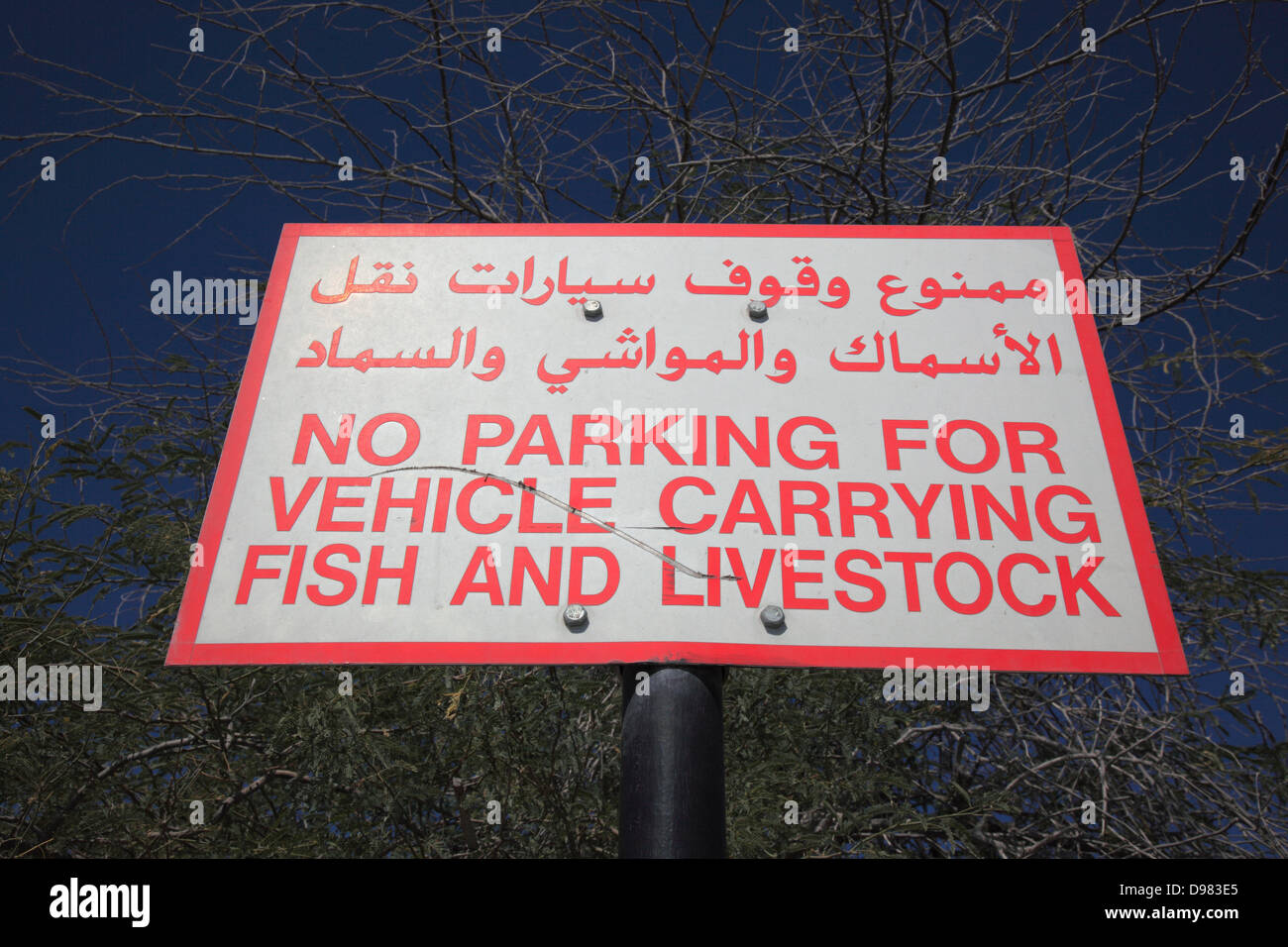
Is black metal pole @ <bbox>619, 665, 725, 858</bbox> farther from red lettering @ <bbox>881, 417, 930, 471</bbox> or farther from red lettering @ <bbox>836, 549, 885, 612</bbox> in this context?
red lettering @ <bbox>881, 417, 930, 471</bbox>

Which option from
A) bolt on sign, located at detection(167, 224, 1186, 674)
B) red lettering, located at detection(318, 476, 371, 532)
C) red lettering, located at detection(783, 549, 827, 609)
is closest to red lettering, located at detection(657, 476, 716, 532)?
bolt on sign, located at detection(167, 224, 1186, 674)

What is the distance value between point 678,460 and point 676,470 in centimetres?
2

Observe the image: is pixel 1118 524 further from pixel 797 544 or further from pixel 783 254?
pixel 783 254

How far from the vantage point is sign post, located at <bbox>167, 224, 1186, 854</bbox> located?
1764mm

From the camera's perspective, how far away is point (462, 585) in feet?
6.01

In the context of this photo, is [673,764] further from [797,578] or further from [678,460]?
[678,460]

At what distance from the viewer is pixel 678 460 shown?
6.46 ft

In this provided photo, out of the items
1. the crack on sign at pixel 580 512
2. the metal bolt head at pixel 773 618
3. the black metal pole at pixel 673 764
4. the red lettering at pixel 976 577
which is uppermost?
the crack on sign at pixel 580 512

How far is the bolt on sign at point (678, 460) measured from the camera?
178cm

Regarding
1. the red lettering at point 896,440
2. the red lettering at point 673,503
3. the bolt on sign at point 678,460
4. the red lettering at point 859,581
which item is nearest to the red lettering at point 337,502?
the bolt on sign at point 678,460

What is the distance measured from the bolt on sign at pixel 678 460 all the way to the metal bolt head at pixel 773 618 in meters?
0.01

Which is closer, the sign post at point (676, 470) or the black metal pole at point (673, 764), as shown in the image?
the black metal pole at point (673, 764)

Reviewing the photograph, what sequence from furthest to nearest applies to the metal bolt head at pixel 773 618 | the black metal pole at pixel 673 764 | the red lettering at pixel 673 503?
the red lettering at pixel 673 503
the metal bolt head at pixel 773 618
the black metal pole at pixel 673 764

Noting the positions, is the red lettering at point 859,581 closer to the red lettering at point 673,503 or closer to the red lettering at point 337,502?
the red lettering at point 673,503
